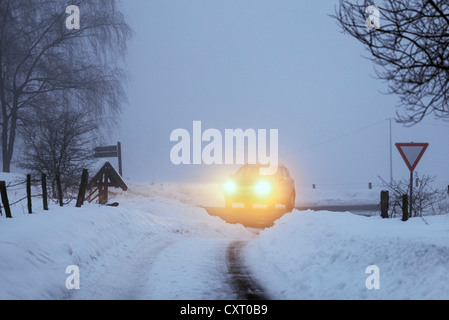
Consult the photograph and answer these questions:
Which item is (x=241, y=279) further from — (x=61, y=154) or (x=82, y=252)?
(x=61, y=154)

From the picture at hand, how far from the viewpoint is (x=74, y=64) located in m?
28.7

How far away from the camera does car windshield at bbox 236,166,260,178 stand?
22062mm

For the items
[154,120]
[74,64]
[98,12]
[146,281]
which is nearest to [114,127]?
[74,64]

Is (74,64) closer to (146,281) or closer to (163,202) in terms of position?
(163,202)

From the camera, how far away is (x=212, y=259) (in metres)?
11.3

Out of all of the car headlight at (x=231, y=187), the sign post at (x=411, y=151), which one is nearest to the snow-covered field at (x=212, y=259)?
the sign post at (x=411, y=151)

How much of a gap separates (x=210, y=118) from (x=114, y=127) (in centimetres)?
8528

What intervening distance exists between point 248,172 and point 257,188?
0.95 m
